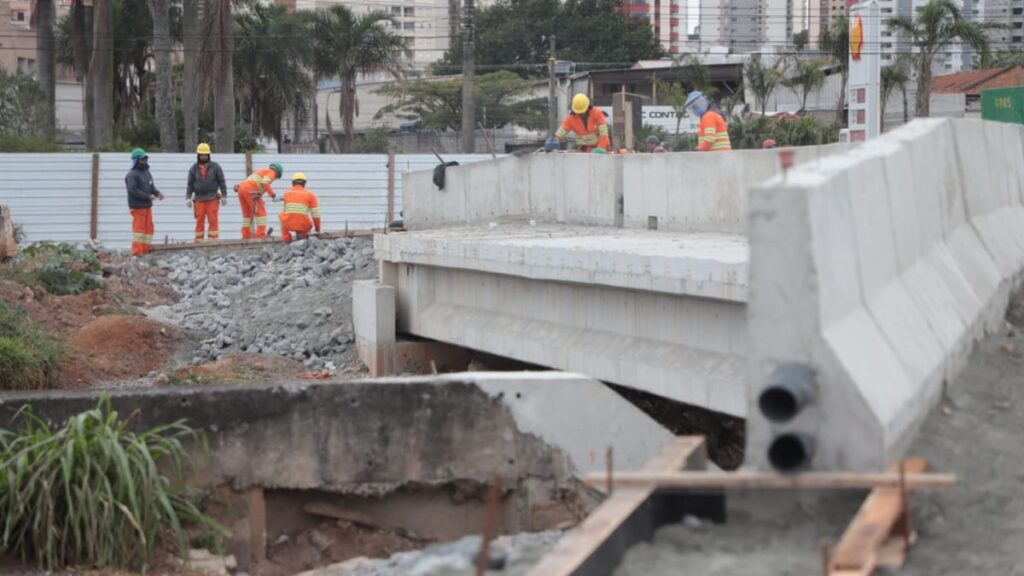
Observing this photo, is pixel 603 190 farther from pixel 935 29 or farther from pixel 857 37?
pixel 935 29

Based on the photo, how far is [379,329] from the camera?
48.9 feet

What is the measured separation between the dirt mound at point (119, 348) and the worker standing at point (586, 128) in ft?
19.7

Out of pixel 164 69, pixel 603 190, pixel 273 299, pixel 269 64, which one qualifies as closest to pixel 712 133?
pixel 603 190

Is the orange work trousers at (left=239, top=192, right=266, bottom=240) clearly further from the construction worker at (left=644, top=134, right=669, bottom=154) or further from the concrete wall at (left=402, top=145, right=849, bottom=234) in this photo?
the concrete wall at (left=402, top=145, right=849, bottom=234)

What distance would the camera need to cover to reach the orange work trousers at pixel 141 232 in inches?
997

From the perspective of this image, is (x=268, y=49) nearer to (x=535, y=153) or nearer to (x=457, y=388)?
(x=535, y=153)

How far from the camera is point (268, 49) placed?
202ft

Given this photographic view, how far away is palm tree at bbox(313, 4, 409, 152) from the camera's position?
6894 cm

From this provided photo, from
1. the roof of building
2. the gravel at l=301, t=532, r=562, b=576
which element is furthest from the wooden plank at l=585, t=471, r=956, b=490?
the roof of building

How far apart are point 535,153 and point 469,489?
8.02m

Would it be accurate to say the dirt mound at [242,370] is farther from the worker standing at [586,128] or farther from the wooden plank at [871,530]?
the wooden plank at [871,530]

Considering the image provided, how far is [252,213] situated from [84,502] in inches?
748

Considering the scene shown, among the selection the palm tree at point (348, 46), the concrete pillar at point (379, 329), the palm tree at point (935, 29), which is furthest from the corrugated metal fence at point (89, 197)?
the palm tree at point (348, 46)

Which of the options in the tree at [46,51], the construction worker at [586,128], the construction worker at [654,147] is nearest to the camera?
the construction worker at [586,128]
